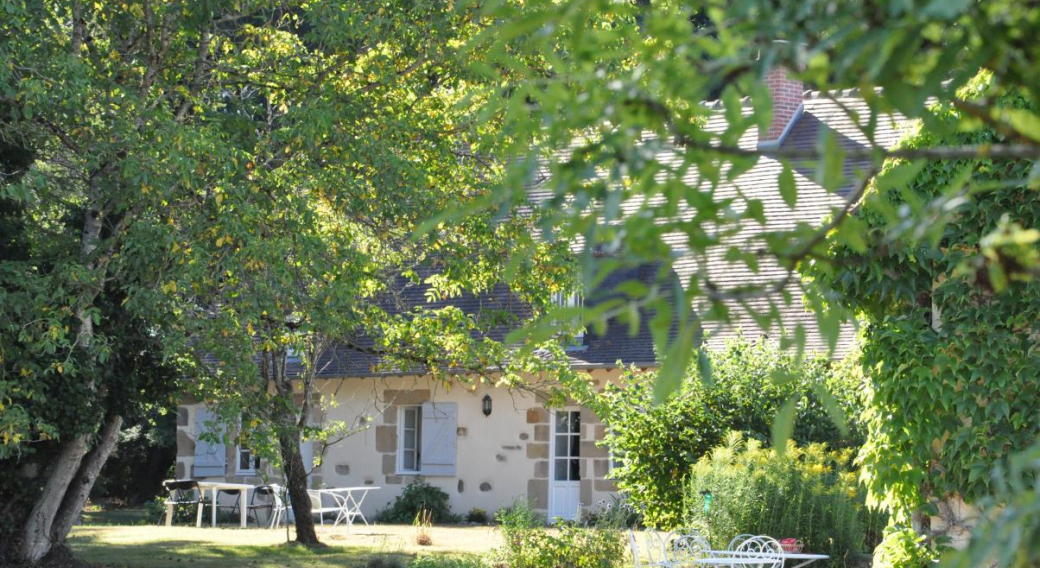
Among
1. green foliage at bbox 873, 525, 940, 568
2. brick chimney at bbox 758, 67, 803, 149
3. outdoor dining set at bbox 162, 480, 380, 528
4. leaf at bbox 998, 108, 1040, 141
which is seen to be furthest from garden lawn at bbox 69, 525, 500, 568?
leaf at bbox 998, 108, 1040, 141

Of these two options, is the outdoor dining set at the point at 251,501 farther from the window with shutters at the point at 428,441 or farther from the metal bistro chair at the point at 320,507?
the window with shutters at the point at 428,441

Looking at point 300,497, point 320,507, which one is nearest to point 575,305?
point 300,497

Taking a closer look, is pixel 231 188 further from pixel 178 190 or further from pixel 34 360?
pixel 34 360

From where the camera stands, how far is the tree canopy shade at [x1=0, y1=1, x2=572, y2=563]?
7.29 metres

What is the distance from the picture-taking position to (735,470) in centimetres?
967

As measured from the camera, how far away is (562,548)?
9156 mm

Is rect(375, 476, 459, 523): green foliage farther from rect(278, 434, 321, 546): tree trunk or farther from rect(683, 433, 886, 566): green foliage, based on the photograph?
rect(683, 433, 886, 566): green foliage

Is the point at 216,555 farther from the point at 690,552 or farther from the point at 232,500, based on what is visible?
the point at 232,500

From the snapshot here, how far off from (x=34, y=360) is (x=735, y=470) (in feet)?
18.9

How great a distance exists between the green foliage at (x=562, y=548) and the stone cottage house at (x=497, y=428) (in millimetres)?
5829

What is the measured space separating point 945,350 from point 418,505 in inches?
467

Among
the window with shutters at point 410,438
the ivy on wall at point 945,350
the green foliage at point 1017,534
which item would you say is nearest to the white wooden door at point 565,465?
the window with shutters at point 410,438

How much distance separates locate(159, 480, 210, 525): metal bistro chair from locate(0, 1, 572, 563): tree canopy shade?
5.86 m

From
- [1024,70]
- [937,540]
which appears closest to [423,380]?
[937,540]
